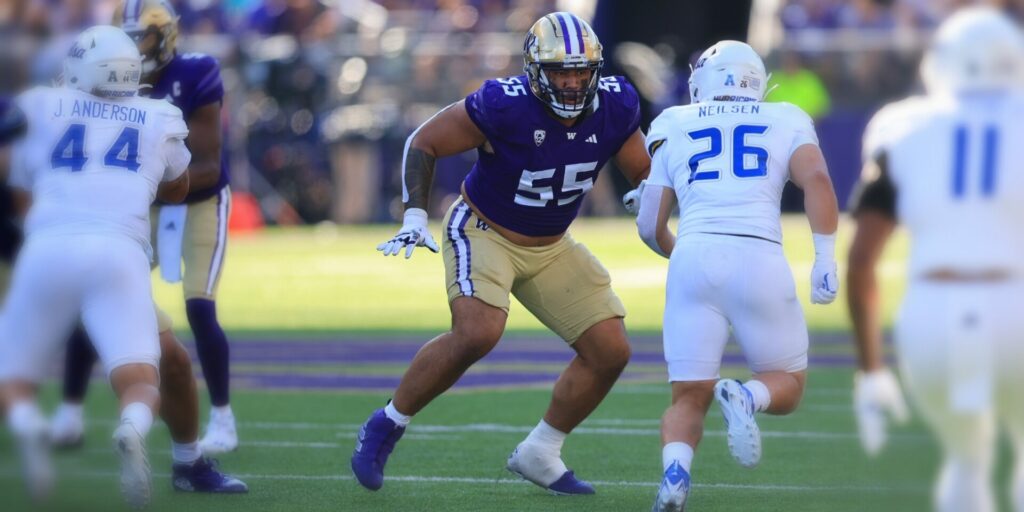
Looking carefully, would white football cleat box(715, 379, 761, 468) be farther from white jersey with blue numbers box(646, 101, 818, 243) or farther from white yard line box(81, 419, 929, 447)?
white yard line box(81, 419, 929, 447)

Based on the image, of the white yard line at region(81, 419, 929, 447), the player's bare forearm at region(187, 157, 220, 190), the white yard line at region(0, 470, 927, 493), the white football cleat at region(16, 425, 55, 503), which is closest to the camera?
the white football cleat at region(16, 425, 55, 503)

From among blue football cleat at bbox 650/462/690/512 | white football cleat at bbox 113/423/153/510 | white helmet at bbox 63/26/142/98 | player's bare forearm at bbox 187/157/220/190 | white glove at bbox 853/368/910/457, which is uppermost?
white helmet at bbox 63/26/142/98

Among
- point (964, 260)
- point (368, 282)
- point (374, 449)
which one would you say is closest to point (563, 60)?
point (374, 449)

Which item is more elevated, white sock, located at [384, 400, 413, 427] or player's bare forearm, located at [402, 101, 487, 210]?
player's bare forearm, located at [402, 101, 487, 210]

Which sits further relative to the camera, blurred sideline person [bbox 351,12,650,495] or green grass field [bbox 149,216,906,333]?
green grass field [bbox 149,216,906,333]

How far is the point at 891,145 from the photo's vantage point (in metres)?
4.31

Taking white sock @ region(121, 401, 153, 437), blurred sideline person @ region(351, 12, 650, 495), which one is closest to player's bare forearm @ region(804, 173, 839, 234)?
blurred sideline person @ region(351, 12, 650, 495)

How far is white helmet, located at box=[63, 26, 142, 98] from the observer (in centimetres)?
547

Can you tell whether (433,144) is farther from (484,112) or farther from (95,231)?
(95,231)

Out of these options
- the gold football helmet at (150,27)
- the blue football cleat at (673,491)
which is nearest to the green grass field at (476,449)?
the blue football cleat at (673,491)

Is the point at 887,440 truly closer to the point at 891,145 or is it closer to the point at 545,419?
the point at 891,145

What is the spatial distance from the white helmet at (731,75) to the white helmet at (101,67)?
78.5 inches

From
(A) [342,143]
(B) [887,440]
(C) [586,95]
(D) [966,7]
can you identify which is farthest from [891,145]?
(A) [342,143]

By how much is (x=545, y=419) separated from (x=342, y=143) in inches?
599
